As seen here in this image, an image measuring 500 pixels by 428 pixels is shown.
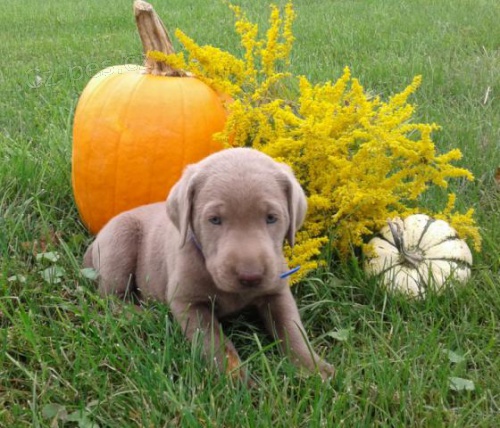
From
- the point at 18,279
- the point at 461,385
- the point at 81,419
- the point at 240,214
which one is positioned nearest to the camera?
the point at 81,419

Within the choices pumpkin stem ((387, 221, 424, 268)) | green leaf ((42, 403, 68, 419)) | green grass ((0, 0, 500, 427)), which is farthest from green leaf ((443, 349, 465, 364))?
green leaf ((42, 403, 68, 419))

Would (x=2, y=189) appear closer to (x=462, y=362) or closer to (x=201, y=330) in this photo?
(x=201, y=330)

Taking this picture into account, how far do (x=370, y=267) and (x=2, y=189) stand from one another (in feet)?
7.45

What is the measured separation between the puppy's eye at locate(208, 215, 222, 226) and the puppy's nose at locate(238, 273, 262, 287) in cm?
26

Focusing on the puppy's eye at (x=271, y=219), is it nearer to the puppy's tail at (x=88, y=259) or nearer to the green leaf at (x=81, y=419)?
the green leaf at (x=81, y=419)

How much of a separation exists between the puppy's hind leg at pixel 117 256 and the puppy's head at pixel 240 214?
659 mm

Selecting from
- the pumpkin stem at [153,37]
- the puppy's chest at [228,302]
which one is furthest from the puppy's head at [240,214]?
the pumpkin stem at [153,37]

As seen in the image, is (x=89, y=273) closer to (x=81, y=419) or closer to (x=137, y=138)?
(x=137, y=138)

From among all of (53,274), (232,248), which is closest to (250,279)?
(232,248)

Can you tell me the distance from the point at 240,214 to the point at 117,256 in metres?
1.04

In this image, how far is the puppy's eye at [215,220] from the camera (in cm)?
273

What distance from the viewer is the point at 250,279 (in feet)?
8.48

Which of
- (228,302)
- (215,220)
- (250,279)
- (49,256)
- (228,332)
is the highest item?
(215,220)

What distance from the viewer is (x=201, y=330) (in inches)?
110
